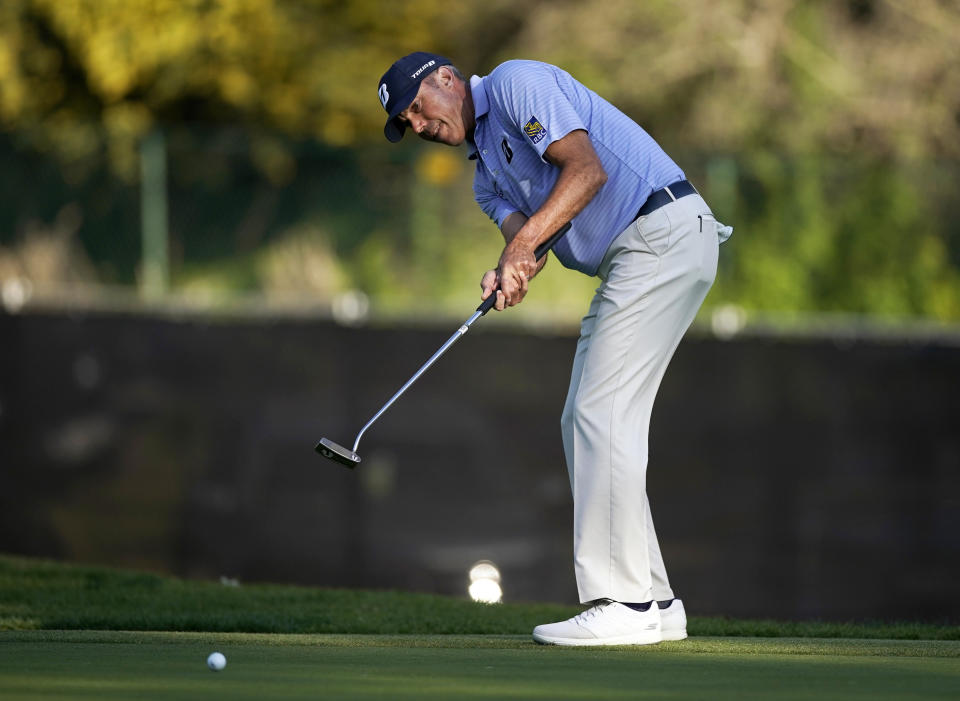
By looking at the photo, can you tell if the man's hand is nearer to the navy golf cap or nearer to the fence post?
the navy golf cap

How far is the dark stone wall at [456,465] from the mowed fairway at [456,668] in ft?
16.5

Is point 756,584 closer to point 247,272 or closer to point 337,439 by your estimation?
point 337,439

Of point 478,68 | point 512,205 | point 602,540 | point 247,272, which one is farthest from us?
point 478,68

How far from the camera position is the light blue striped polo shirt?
4.91 m

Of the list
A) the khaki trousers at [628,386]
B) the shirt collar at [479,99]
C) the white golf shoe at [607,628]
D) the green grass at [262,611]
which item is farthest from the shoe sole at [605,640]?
the shirt collar at [479,99]

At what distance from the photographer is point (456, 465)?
33.7 ft

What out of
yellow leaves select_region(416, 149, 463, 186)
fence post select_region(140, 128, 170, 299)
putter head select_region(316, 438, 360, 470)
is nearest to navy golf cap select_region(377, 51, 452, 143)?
putter head select_region(316, 438, 360, 470)

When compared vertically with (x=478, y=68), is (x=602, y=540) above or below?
below

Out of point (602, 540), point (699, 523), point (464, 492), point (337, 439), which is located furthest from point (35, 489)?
point (602, 540)

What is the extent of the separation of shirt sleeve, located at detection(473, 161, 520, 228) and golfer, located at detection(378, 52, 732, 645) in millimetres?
55

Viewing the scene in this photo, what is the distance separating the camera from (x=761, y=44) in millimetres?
15789

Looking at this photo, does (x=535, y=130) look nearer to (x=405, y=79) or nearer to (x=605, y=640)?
(x=405, y=79)

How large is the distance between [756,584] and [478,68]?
8361mm

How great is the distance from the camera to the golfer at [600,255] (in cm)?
486
